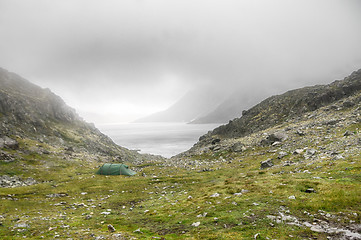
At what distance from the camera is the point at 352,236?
9773mm

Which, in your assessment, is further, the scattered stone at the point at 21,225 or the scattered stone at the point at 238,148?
the scattered stone at the point at 238,148

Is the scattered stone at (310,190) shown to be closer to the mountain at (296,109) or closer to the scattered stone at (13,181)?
the mountain at (296,109)

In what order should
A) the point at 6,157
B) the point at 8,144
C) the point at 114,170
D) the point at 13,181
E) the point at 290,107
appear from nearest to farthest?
the point at 13,181
the point at 114,170
the point at 6,157
the point at 8,144
the point at 290,107

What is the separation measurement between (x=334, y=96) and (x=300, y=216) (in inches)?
3598

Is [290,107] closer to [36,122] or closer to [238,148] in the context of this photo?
[238,148]

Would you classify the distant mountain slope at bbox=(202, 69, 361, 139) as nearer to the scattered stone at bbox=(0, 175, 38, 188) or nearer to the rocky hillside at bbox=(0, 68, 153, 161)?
the rocky hillside at bbox=(0, 68, 153, 161)

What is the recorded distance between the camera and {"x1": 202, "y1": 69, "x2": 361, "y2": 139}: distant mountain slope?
81.8m

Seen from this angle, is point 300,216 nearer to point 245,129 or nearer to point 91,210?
point 91,210

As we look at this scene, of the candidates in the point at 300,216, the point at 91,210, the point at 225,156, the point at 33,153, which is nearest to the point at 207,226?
the point at 300,216

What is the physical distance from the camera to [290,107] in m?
98.5

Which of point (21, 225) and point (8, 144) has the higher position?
point (8, 144)

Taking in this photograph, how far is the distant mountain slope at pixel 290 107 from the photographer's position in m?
81.8

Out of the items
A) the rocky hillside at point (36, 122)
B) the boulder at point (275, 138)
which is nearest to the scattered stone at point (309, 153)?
the boulder at point (275, 138)

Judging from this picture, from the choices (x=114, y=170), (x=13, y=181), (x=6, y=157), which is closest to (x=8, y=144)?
(x=6, y=157)
